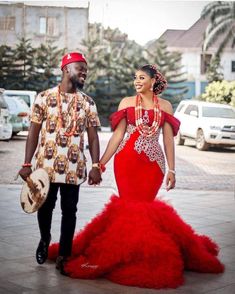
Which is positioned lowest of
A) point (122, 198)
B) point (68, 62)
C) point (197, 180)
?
point (197, 180)

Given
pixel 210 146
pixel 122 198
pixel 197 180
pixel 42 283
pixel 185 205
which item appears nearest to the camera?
pixel 42 283

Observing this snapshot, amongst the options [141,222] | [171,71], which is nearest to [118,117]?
[141,222]

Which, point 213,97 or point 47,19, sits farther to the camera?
point 213,97

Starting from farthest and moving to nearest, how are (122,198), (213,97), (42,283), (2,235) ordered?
(213,97) < (2,235) < (122,198) < (42,283)

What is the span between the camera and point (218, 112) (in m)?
14.5

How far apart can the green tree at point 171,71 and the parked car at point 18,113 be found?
11.1 ft

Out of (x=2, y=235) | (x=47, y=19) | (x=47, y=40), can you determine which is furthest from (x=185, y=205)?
(x=47, y=40)

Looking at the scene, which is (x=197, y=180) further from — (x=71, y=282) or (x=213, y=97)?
(x=71, y=282)

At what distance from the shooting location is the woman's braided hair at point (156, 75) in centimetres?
435

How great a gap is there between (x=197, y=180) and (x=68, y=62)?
692 centimetres

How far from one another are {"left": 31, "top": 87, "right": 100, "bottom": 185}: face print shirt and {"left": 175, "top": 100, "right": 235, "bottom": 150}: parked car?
896 centimetres

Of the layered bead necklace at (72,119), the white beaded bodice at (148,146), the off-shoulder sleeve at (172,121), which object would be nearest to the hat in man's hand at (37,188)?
the layered bead necklace at (72,119)

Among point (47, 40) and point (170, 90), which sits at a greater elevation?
point (47, 40)

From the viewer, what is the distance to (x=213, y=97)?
1588 cm
